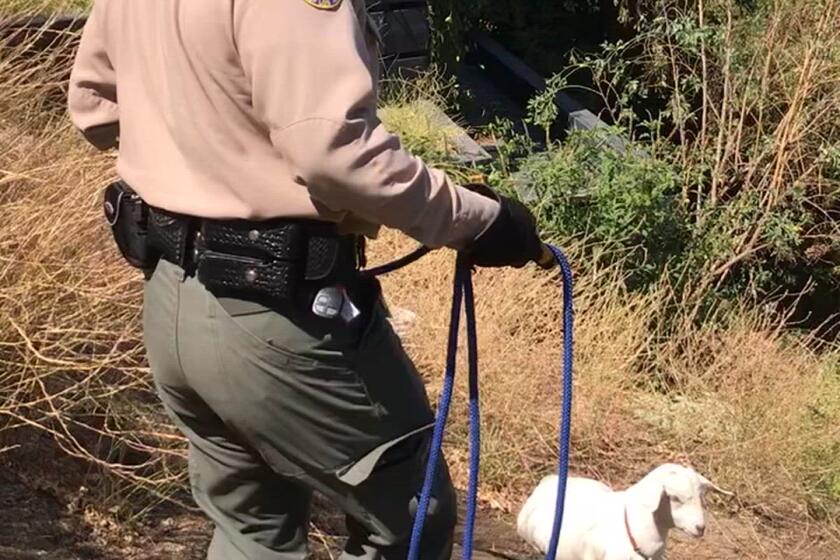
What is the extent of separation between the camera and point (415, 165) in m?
2.10

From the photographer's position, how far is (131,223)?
239 centimetres

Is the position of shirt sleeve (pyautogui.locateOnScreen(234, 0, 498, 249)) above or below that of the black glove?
above

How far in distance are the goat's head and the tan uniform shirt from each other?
5.07 feet

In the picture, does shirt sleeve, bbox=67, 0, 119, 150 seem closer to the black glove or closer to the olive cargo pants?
the olive cargo pants

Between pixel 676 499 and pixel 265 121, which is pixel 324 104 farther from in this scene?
pixel 676 499

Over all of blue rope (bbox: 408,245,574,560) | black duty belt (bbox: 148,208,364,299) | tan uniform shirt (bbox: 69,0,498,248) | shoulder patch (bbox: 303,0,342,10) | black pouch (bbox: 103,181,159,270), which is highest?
shoulder patch (bbox: 303,0,342,10)

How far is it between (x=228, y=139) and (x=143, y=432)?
1871 millimetres

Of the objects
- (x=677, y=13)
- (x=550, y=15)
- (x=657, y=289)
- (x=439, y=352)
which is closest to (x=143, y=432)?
(x=439, y=352)

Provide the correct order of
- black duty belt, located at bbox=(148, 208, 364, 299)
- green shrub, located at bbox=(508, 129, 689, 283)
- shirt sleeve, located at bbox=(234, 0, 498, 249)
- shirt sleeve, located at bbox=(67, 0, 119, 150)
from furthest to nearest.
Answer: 1. green shrub, located at bbox=(508, 129, 689, 283)
2. shirt sleeve, located at bbox=(67, 0, 119, 150)
3. black duty belt, located at bbox=(148, 208, 364, 299)
4. shirt sleeve, located at bbox=(234, 0, 498, 249)

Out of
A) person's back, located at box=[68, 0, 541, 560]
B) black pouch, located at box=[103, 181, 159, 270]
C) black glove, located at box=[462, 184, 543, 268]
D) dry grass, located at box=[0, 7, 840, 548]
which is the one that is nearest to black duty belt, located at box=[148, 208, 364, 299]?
person's back, located at box=[68, 0, 541, 560]

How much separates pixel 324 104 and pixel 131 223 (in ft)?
1.91

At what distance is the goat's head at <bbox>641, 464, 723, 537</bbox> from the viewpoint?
353 centimetres

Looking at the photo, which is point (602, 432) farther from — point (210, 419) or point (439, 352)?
point (210, 419)

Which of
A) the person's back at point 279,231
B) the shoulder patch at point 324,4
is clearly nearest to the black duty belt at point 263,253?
the person's back at point 279,231
